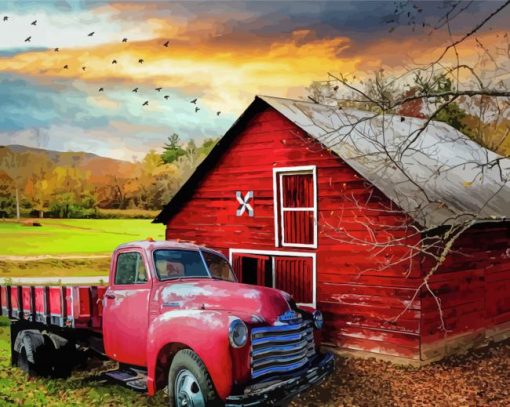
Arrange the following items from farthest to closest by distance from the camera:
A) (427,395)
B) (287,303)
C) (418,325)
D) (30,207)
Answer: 1. (30,207)
2. (418,325)
3. (427,395)
4. (287,303)

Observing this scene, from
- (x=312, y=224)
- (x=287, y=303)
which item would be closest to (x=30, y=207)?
(x=312, y=224)

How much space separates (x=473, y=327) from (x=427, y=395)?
3959mm

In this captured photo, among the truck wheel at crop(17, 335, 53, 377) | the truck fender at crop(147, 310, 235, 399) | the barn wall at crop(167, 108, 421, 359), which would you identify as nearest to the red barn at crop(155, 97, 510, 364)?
the barn wall at crop(167, 108, 421, 359)

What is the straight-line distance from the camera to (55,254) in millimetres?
21250

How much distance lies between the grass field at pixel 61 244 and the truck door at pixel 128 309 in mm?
12162

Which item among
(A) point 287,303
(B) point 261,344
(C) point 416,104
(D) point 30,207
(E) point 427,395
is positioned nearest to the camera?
(B) point 261,344

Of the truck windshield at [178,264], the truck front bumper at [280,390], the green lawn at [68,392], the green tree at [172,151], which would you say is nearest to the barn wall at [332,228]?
the truck front bumper at [280,390]

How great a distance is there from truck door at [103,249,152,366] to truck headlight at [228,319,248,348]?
1954 millimetres

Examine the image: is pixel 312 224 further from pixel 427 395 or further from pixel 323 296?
pixel 427 395

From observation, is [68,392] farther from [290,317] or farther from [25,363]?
[290,317]

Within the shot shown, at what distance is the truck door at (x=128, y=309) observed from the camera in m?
8.39

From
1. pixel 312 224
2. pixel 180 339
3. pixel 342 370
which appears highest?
pixel 312 224

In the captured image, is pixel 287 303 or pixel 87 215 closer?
pixel 287 303

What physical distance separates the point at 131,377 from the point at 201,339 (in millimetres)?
1948
